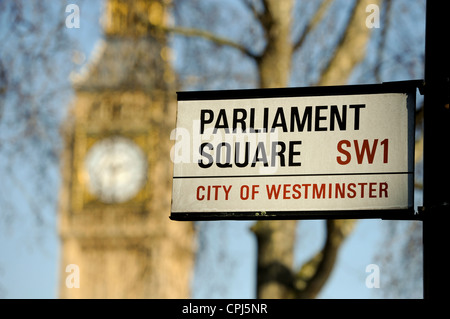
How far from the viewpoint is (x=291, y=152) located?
4125 mm

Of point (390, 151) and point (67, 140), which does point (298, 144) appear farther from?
point (67, 140)

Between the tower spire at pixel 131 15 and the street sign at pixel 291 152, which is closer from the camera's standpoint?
the street sign at pixel 291 152

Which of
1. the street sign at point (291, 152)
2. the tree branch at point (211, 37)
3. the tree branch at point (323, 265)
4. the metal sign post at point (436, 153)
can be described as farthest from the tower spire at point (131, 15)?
the metal sign post at point (436, 153)

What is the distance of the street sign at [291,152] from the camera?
4016 millimetres

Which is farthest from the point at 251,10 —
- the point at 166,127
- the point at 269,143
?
the point at 269,143

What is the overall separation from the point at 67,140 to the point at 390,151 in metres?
6.59

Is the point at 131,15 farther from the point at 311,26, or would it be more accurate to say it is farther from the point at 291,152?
the point at 291,152

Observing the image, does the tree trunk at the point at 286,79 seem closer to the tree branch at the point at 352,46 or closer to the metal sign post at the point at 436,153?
the tree branch at the point at 352,46

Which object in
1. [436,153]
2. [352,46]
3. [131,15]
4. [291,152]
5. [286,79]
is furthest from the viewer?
[352,46]

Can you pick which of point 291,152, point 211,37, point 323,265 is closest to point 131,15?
point 211,37

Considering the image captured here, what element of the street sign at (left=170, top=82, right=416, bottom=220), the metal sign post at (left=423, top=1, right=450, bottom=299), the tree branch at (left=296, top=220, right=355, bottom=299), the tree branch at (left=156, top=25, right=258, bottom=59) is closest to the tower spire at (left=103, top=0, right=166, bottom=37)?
the tree branch at (left=156, top=25, right=258, bottom=59)

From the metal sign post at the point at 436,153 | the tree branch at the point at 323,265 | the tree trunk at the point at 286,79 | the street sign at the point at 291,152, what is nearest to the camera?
the metal sign post at the point at 436,153

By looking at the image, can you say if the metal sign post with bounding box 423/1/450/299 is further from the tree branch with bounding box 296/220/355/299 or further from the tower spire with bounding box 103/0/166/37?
the tower spire with bounding box 103/0/166/37

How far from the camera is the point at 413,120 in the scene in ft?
13.0
